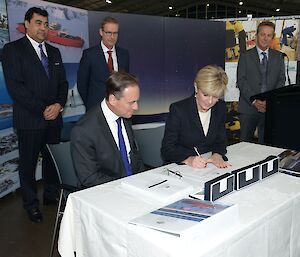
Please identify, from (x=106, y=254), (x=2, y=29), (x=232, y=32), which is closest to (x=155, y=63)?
(x=232, y=32)

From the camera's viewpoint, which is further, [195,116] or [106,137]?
[195,116]

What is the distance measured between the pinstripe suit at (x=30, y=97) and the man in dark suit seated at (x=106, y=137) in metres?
1.06

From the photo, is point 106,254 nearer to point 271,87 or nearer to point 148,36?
point 271,87

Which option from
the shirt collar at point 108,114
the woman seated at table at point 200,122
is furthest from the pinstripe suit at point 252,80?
the shirt collar at point 108,114

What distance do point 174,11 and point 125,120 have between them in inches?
543

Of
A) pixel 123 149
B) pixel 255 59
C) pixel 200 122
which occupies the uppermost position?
pixel 255 59

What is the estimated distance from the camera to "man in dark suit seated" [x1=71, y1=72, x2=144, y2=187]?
195 centimetres

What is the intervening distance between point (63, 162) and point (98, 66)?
1.43m

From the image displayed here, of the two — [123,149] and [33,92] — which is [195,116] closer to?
[123,149]

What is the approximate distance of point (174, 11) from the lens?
Result: 49.7 ft

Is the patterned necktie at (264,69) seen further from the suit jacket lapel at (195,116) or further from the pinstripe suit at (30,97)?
the pinstripe suit at (30,97)

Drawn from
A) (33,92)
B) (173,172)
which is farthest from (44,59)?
(173,172)

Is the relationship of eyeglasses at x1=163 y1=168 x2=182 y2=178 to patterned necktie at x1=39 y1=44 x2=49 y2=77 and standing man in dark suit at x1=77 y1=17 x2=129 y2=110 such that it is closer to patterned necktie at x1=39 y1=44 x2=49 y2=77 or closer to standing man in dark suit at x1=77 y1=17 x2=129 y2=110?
patterned necktie at x1=39 y1=44 x2=49 y2=77

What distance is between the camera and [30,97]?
2832 mm
